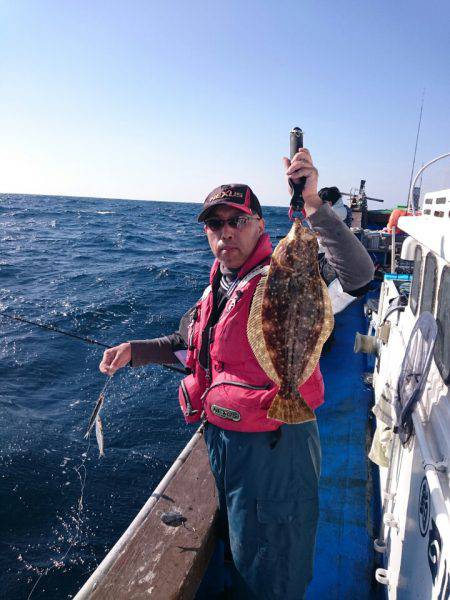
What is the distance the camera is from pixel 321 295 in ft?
7.43

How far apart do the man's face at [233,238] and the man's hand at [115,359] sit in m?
1.12

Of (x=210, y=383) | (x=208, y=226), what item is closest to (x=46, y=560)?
(x=210, y=383)

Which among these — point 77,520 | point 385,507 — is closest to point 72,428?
point 77,520

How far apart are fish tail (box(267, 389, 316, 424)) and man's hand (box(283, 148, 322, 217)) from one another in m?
1.02

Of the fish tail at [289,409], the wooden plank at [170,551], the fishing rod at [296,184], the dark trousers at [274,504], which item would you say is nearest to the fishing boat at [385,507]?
the wooden plank at [170,551]

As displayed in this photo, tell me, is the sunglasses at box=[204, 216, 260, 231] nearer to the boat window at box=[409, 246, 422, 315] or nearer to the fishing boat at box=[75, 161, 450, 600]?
the fishing boat at box=[75, 161, 450, 600]

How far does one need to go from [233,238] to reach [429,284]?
170cm

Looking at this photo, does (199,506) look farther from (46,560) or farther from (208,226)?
(46,560)

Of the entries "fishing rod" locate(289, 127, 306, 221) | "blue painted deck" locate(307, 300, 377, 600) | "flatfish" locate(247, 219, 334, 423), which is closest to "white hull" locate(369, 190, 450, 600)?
"blue painted deck" locate(307, 300, 377, 600)

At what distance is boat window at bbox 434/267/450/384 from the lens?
2539 millimetres

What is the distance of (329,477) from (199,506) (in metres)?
2.27

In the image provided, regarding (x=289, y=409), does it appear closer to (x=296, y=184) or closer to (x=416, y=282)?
(x=296, y=184)

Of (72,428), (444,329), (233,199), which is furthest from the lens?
(72,428)

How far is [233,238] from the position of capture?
2.64 metres
